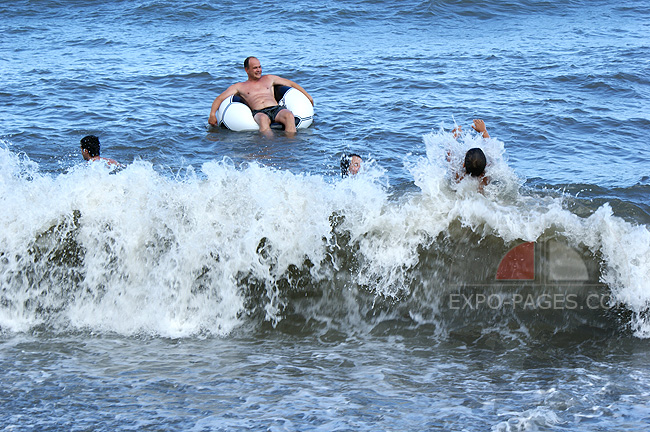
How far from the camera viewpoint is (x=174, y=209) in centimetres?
550

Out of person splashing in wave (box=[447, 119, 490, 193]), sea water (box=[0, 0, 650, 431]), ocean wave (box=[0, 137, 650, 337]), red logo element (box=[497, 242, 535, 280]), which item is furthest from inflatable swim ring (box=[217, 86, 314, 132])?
red logo element (box=[497, 242, 535, 280])

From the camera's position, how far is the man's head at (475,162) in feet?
19.1

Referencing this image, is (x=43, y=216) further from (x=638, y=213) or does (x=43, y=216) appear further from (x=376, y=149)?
(x=638, y=213)

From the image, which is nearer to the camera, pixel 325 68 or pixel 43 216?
pixel 43 216

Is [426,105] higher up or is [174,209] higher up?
[426,105]

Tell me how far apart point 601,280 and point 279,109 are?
6275mm

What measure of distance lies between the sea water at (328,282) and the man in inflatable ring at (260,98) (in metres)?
0.49

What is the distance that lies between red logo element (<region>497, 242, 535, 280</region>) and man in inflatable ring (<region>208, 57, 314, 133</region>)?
526 centimetres

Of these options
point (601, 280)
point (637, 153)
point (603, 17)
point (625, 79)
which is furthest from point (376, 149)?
point (603, 17)

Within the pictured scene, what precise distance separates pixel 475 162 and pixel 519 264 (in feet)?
Result: 3.86

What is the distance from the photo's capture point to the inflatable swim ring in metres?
9.84

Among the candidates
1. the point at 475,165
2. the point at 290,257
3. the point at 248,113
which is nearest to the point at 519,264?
the point at 475,165

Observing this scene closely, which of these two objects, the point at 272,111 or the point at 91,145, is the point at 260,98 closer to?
the point at 272,111

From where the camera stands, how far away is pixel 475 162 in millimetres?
5824
